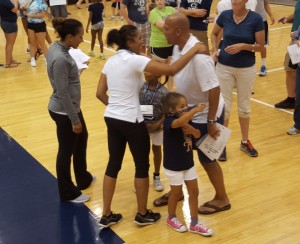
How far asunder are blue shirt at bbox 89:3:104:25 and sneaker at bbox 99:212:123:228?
19.1 ft

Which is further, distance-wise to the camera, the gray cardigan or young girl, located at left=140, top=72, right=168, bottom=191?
young girl, located at left=140, top=72, right=168, bottom=191

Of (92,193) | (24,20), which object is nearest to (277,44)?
(24,20)

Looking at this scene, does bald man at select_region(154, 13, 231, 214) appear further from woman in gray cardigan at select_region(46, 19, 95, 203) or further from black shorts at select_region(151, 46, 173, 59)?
black shorts at select_region(151, 46, 173, 59)

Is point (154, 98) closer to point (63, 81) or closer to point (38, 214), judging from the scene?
point (63, 81)

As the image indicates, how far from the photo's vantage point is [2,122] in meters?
6.32

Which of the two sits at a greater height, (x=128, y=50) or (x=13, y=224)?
(x=128, y=50)

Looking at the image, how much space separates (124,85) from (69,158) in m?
1.01

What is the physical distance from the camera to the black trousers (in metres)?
3.98

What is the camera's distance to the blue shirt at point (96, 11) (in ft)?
29.4

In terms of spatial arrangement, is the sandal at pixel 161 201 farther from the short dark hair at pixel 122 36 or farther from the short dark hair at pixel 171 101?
the short dark hair at pixel 122 36

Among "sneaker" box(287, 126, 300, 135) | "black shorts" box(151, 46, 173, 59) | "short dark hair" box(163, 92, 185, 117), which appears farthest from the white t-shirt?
"short dark hair" box(163, 92, 185, 117)

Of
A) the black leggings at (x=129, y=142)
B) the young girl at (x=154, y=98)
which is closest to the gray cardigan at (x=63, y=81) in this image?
the black leggings at (x=129, y=142)

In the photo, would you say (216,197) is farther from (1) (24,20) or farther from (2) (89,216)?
(1) (24,20)

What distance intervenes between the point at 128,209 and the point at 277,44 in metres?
7.32
